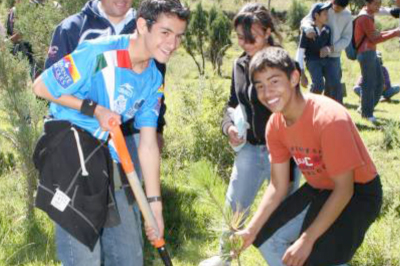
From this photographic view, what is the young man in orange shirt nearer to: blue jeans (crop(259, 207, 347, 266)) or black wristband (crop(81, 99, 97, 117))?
blue jeans (crop(259, 207, 347, 266))

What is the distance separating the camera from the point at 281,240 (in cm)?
262

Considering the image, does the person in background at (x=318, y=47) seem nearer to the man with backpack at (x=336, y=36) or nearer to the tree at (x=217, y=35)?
the man with backpack at (x=336, y=36)

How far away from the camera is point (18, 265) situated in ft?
11.3

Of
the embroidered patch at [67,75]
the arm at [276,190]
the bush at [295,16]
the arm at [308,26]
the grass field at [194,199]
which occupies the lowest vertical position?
the bush at [295,16]

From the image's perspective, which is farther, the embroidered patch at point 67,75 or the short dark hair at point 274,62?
the short dark hair at point 274,62

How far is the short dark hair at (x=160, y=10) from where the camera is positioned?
7.77 feet

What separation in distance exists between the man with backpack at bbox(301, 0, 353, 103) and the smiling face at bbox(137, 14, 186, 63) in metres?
4.41

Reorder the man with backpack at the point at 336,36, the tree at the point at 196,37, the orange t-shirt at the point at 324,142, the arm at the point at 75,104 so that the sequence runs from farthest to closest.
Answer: the tree at the point at 196,37
the man with backpack at the point at 336,36
the orange t-shirt at the point at 324,142
the arm at the point at 75,104

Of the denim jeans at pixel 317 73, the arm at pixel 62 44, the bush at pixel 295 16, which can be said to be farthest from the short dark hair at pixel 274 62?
the bush at pixel 295 16

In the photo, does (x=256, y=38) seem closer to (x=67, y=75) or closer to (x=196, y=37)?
(x=67, y=75)

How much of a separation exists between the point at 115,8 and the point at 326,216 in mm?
1536

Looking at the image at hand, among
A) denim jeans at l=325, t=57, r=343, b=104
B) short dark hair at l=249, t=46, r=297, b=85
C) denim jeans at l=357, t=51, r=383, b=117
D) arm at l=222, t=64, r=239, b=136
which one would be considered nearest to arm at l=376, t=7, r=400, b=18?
denim jeans at l=357, t=51, r=383, b=117

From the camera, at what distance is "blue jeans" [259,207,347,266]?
2.62 m

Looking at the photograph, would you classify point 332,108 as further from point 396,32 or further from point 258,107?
point 396,32
